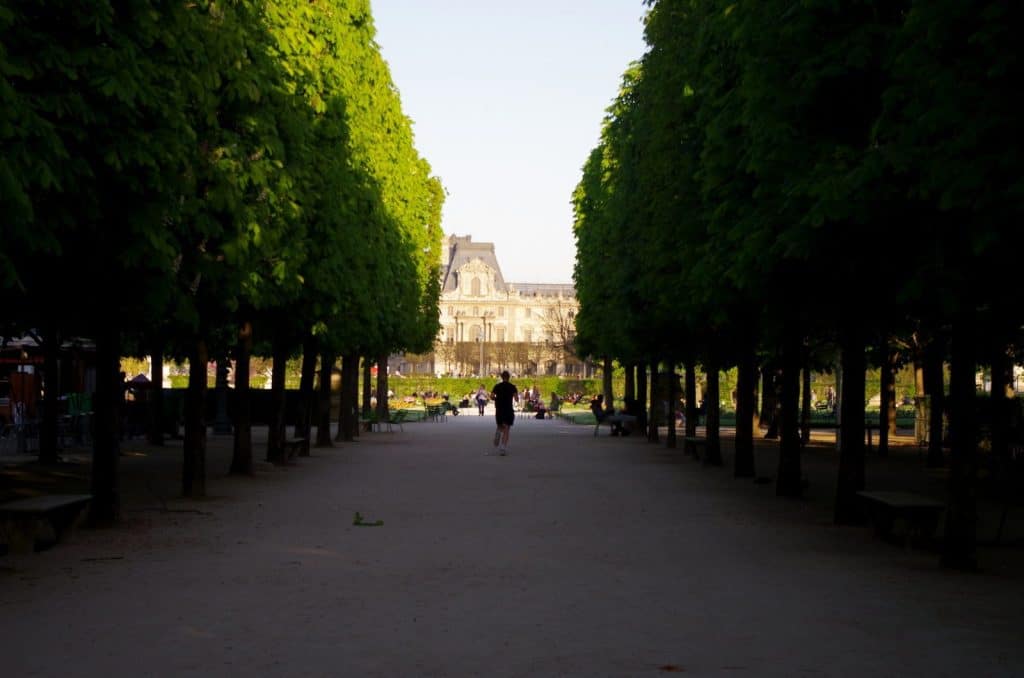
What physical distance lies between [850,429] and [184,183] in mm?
7246

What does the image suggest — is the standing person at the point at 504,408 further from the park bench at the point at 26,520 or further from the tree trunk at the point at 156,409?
the park bench at the point at 26,520

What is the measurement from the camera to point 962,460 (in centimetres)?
1188

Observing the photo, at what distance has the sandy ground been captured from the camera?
7676 mm

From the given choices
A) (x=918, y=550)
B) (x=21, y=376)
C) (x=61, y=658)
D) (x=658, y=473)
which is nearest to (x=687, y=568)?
(x=918, y=550)

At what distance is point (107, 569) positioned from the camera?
37.7ft

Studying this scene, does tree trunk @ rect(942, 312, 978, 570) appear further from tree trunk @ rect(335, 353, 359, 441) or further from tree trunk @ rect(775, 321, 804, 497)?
tree trunk @ rect(335, 353, 359, 441)

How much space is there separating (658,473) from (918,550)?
12.3 meters

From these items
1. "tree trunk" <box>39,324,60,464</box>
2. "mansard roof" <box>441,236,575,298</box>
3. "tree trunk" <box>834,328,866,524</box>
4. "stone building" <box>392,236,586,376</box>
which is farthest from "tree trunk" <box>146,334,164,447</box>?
"mansard roof" <box>441,236,575,298</box>

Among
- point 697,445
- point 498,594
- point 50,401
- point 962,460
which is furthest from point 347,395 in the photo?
point 498,594

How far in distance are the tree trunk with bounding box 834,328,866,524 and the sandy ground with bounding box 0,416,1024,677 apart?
38 cm

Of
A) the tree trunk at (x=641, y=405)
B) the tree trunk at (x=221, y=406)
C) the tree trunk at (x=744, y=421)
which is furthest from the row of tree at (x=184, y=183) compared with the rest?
the tree trunk at (x=641, y=405)

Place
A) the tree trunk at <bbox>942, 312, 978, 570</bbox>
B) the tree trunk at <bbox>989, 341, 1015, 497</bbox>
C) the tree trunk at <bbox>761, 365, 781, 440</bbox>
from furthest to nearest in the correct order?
1. the tree trunk at <bbox>761, 365, 781, 440</bbox>
2. the tree trunk at <bbox>989, 341, 1015, 497</bbox>
3. the tree trunk at <bbox>942, 312, 978, 570</bbox>

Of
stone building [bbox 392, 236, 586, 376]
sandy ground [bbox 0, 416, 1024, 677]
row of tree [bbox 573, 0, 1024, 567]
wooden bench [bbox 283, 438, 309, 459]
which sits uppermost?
stone building [bbox 392, 236, 586, 376]

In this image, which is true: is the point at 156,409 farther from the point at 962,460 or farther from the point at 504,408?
the point at 962,460
